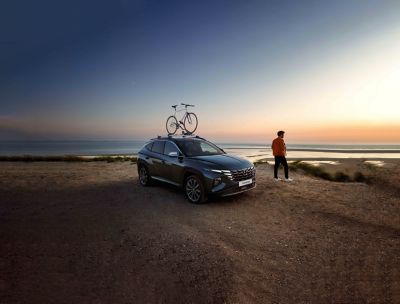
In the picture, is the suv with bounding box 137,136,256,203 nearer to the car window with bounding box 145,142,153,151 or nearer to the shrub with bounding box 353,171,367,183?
the car window with bounding box 145,142,153,151

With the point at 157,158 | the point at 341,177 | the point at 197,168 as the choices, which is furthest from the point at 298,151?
the point at 197,168

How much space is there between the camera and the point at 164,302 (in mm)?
3506

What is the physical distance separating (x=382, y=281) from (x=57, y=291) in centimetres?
442

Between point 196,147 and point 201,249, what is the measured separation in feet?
16.0

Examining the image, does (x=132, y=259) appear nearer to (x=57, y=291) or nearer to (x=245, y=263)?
(x=57, y=291)

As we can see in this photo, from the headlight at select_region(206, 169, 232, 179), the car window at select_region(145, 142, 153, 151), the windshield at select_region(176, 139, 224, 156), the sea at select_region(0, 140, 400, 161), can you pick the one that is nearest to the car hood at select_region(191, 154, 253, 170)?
the headlight at select_region(206, 169, 232, 179)

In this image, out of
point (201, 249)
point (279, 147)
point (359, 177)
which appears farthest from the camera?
point (359, 177)

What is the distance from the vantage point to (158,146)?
10336mm

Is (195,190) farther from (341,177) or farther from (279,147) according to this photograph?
(341,177)

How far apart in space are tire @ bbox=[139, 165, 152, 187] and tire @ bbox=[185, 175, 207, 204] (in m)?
2.64

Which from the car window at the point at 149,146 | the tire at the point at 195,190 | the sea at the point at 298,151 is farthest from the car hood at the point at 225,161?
the sea at the point at 298,151

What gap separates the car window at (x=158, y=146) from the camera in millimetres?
10070

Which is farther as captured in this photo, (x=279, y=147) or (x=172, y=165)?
(x=279, y=147)

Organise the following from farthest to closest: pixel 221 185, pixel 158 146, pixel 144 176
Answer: pixel 144 176 → pixel 158 146 → pixel 221 185
